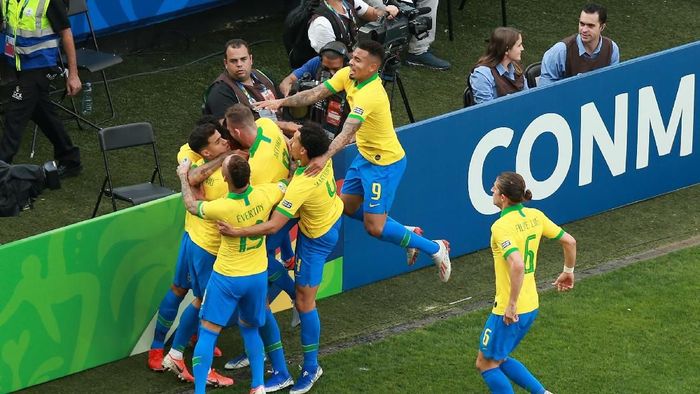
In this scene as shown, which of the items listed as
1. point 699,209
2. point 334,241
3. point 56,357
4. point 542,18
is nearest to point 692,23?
point 542,18

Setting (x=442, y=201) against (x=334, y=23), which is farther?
(x=334, y=23)

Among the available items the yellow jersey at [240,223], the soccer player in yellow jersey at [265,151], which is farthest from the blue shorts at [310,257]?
the yellow jersey at [240,223]

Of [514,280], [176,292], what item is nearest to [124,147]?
[176,292]

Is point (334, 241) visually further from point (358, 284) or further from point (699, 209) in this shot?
point (699, 209)

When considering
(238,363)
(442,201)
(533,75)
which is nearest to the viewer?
(238,363)

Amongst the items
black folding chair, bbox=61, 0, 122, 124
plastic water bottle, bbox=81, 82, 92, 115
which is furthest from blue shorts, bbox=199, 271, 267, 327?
plastic water bottle, bbox=81, 82, 92, 115

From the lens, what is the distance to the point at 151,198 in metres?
10.3

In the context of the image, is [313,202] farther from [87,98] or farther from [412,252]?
[87,98]

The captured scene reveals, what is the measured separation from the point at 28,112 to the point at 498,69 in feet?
12.5

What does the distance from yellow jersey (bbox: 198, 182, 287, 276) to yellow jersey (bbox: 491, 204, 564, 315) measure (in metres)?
1.38

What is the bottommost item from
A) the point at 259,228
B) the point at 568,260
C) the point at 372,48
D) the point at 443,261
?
the point at 443,261

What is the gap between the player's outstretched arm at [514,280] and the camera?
25.7ft

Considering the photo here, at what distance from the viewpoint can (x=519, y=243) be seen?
7.98m

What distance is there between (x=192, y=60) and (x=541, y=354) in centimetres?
611
